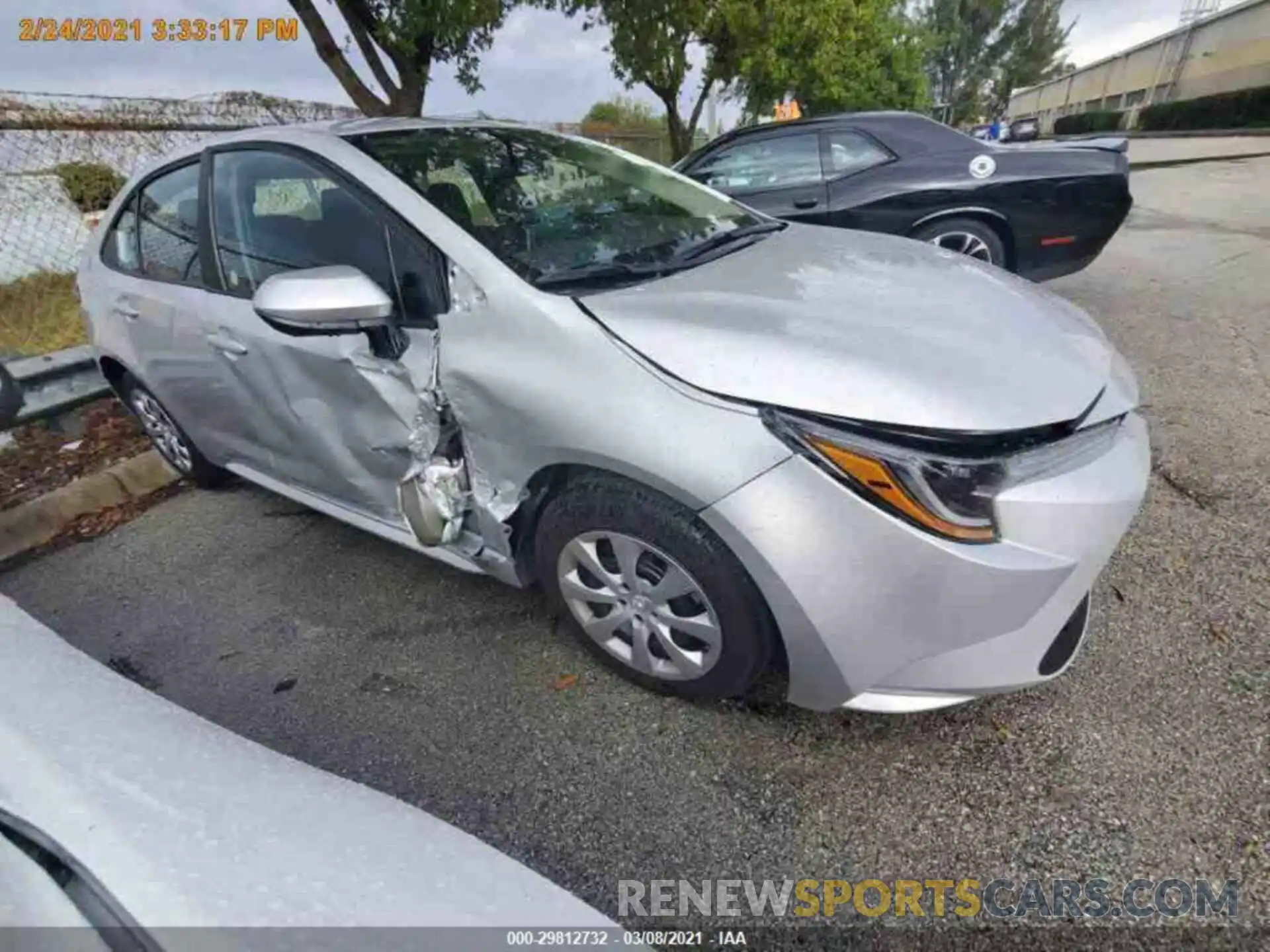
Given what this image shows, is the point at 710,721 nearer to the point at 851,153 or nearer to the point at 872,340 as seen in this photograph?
the point at 872,340

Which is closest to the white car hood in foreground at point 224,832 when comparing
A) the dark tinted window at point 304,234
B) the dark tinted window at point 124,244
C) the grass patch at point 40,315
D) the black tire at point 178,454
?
the dark tinted window at point 304,234

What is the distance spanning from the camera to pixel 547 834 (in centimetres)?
170

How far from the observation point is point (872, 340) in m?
1.64

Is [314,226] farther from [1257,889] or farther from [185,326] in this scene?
[1257,889]

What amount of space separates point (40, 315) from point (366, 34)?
348 centimetres

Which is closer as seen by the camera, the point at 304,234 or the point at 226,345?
the point at 304,234

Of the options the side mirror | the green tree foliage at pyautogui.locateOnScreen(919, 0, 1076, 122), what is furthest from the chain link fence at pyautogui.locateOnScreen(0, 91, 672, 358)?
the green tree foliage at pyautogui.locateOnScreen(919, 0, 1076, 122)

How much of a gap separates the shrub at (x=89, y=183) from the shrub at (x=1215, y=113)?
96.0 feet

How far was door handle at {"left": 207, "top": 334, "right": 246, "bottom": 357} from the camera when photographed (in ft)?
7.99

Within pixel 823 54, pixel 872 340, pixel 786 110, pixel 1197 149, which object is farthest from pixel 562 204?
pixel 1197 149

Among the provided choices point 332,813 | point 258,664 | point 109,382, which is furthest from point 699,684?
point 109,382

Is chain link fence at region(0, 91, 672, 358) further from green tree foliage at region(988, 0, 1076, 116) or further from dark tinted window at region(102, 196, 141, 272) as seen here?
green tree foliage at region(988, 0, 1076, 116)

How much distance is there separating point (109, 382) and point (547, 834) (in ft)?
10.9

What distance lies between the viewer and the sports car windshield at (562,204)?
80.5 inches
